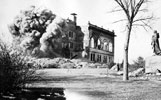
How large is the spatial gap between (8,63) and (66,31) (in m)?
41.0

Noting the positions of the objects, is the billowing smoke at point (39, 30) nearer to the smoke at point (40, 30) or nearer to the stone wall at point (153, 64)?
the smoke at point (40, 30)

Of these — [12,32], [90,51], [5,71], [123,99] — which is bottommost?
[123,99]

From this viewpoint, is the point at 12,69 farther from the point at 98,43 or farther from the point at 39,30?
the point at 98,43

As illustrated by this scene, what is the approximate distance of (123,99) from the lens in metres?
10.3

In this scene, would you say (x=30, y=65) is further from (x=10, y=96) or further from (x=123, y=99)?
(x=123, y=99)

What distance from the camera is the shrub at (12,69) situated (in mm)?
8633

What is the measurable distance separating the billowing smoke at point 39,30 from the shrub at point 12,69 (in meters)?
34.8

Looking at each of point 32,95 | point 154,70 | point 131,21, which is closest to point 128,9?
point 131,21

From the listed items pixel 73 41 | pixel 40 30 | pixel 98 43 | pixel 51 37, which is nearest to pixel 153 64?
pixel 51 37

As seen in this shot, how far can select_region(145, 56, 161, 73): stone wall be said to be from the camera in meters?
23.3

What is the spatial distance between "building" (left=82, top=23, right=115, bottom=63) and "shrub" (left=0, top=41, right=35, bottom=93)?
144 ft

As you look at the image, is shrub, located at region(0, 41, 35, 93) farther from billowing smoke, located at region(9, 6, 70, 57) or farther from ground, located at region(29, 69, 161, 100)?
billowing smoke, located at region(9, 6, 70, 57)

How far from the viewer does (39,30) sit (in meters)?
48.6

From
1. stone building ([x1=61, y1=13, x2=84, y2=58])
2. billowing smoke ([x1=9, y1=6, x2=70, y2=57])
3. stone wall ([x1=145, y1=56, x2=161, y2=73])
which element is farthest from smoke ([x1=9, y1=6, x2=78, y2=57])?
stone wall ([x1=145, y1=56, x2=161, y2=73])
